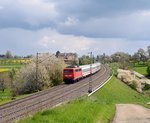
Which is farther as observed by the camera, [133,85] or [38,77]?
[133,85]

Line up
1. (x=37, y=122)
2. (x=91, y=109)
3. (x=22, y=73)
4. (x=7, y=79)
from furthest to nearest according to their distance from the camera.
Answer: (x=7, y=79), (x=22, y=73), (x=91, y=109), (x=37, y=122)

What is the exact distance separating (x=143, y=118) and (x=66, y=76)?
41.1 m

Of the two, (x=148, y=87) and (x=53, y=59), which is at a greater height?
(x=53, y=59)

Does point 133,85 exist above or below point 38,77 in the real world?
below

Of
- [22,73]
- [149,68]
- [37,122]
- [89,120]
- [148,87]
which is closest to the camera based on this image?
[37,122]

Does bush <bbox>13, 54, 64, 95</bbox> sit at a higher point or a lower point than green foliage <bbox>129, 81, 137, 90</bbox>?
higher

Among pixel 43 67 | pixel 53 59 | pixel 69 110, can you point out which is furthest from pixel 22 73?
pixel 69 110

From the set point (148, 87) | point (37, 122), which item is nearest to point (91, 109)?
point (37, 122)

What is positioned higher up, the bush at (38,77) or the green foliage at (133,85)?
the bush at (38,77)

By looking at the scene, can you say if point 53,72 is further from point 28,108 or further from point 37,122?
point 37,122

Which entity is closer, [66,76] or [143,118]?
[143,118]

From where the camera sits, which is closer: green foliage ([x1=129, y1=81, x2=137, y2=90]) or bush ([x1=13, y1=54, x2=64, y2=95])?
bush ([x1=13, y1=54, x2=64, y2=95])

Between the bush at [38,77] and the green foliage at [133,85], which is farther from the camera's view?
the green foliage at [133,85]

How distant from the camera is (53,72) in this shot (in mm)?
76125
